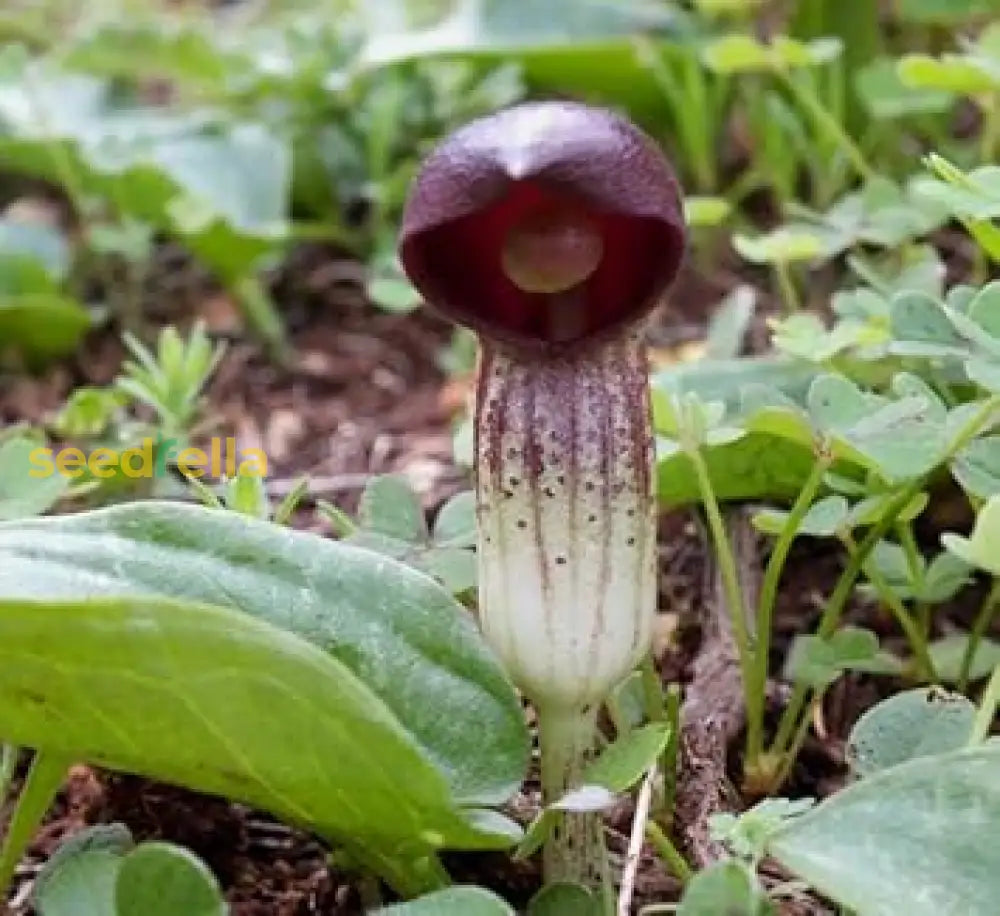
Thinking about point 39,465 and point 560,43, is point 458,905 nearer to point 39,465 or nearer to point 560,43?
point 39,465

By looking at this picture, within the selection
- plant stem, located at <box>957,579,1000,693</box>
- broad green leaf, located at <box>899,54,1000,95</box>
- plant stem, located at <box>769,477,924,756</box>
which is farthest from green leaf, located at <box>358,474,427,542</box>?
broad green leaf, located at <box>899,54,1000,95</box>

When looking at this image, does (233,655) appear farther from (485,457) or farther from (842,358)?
(842,358)

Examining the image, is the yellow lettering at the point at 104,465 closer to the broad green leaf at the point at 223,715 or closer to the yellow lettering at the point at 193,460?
the yellow lettering at the point at 193,460

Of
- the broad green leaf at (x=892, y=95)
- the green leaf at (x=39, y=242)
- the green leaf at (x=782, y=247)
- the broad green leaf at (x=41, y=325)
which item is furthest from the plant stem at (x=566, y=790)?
the green leaf at (x=39, y=242)

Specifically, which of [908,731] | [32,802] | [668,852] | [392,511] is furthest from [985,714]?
[32,802]

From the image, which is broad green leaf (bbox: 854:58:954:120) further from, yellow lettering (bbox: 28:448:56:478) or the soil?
yellow lettering (bbox: 28:448:56:478)
